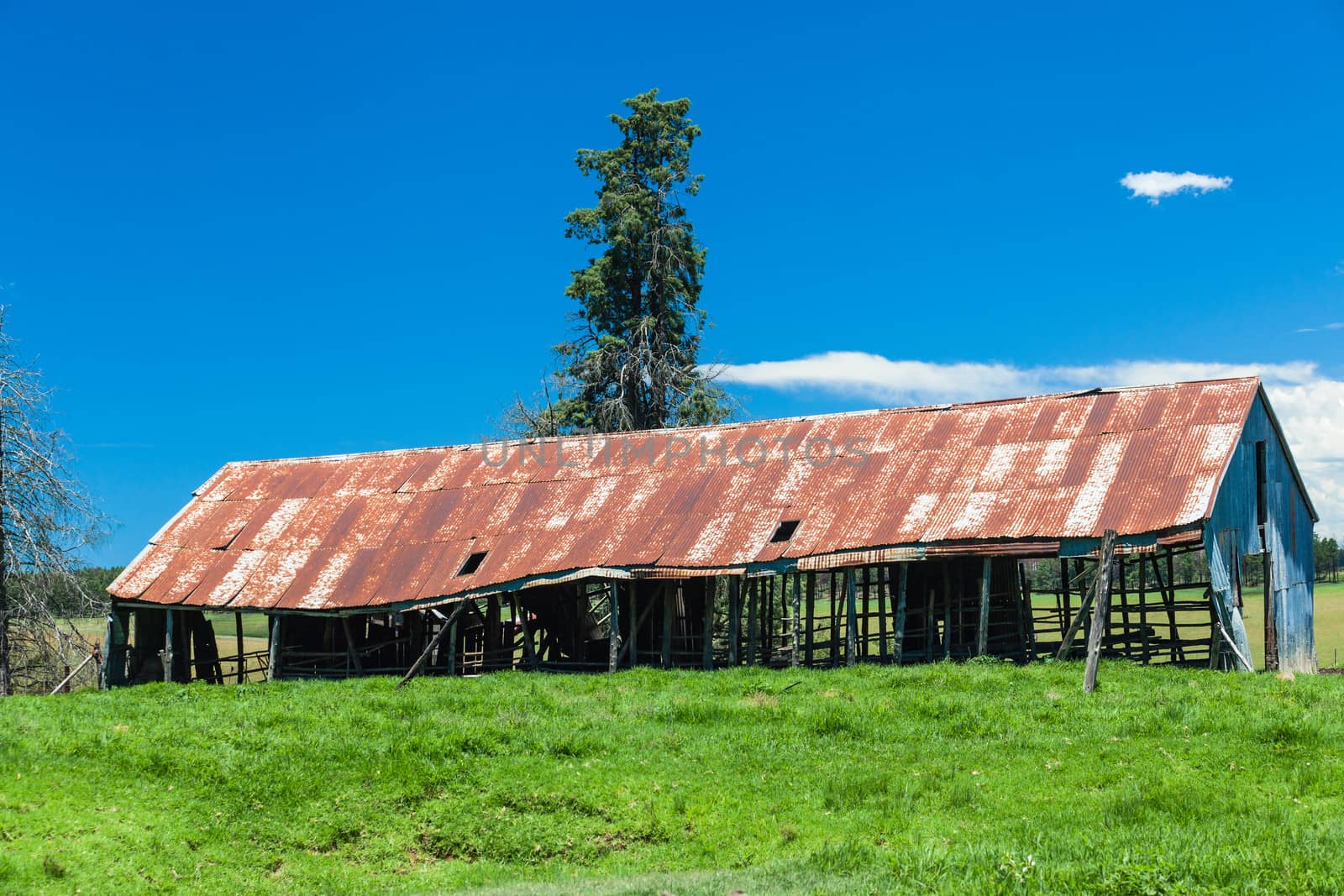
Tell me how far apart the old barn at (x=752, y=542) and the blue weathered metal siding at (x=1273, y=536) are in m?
0.12

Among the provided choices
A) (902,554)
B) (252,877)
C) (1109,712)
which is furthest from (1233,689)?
(252,877)

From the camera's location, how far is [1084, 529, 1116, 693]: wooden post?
20266mm

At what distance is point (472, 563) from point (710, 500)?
6.11 metres

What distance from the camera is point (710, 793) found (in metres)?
15.8

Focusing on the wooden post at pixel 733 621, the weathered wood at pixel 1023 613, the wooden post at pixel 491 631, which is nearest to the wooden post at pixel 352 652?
the wooden post at pixel 491 631

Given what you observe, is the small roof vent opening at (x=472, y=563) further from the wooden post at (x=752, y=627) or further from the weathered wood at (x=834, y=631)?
the weathered wood at (x=834, y=631)

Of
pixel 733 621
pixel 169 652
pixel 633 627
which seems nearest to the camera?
pixel 733 621

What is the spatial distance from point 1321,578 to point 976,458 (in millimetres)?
101326

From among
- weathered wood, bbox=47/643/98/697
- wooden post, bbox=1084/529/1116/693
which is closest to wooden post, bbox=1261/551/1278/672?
wooden post, bbox=1084/529/1116/693

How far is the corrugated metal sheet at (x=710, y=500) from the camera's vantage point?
2583 cm

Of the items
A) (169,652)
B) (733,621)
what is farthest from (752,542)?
(169,652)

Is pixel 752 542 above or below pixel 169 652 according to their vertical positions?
above

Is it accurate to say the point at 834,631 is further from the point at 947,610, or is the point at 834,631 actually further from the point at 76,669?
the point at 76,669

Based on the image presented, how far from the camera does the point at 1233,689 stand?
20.1 m
